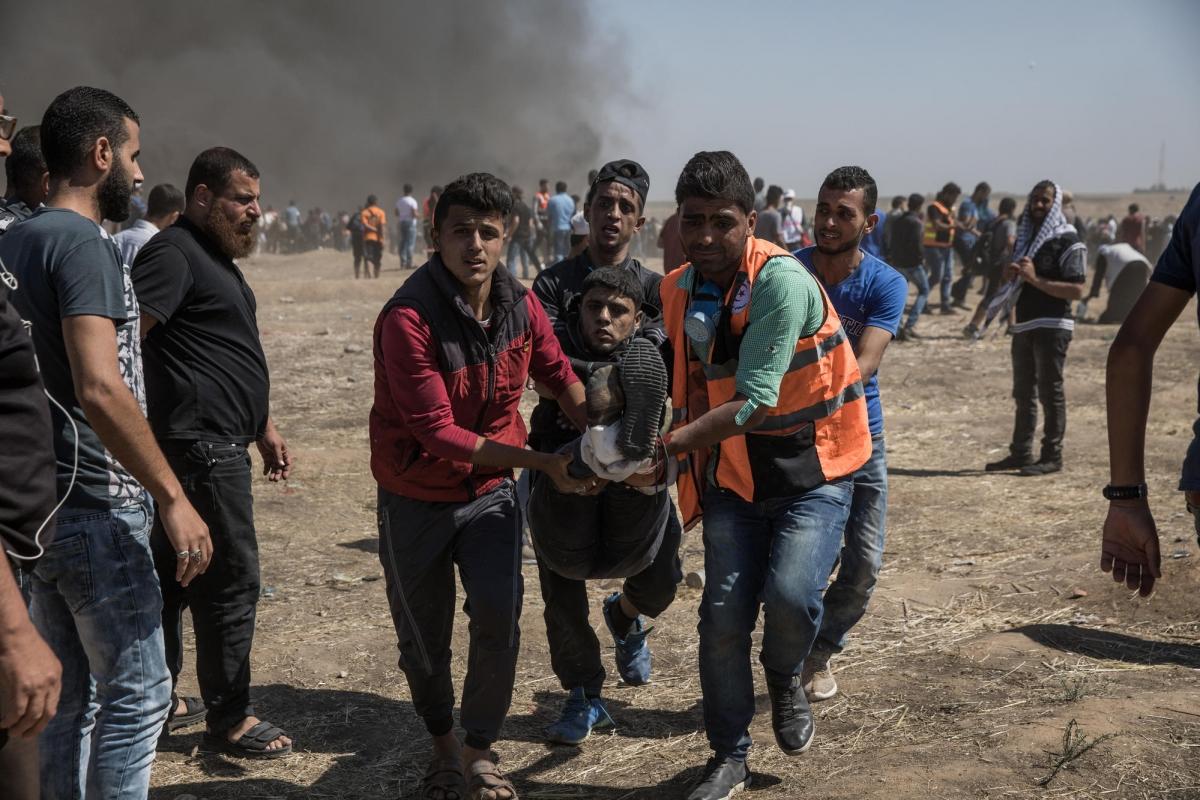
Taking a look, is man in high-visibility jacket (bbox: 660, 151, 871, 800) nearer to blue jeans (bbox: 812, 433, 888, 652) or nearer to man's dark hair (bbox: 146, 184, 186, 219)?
blue jeans (bbox: 812, 433, 888, 652)

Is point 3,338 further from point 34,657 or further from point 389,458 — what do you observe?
point 389,458

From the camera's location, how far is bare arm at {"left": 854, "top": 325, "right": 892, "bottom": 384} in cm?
449

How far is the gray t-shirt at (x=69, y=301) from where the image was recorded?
9.27 ft

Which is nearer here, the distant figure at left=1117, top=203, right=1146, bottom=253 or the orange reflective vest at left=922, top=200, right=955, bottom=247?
the orange reflective vest at left=922, top=200, right=955, bottom=247

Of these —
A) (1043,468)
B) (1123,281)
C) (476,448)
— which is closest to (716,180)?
(476,448)

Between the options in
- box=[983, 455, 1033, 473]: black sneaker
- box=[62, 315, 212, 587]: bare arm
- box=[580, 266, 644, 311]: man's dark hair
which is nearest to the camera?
box=[62, 315, 212, 587]: bare arm

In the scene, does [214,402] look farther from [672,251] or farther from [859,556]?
[672,251]

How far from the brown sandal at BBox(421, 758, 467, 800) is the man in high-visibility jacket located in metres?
0.78

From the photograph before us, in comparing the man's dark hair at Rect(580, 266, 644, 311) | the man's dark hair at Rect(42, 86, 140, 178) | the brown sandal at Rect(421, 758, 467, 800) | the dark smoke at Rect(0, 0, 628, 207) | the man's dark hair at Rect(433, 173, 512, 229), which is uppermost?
the dark smoke at Rect(0, 0, 628, 207)

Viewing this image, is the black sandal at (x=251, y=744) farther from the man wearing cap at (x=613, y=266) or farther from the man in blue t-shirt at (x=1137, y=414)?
the man in blue t-shirt at (x=1137, y=414)

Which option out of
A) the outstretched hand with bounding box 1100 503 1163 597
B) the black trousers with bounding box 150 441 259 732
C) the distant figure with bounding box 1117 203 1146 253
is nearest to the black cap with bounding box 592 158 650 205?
the black trousers with bounding box 150 441 259 732

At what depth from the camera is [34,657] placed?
2031mm

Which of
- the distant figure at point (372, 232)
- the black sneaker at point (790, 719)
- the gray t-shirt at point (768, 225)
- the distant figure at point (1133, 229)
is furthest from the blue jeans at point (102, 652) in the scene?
the distant figure at point (1133, 229)

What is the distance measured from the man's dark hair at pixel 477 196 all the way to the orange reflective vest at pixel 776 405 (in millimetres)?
633
